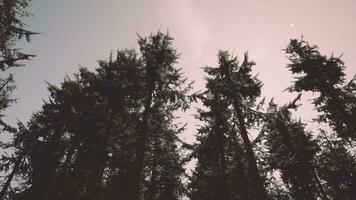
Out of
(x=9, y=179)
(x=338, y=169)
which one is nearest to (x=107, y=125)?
(x=9, y=179)

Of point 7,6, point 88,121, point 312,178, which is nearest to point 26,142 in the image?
point 88,121


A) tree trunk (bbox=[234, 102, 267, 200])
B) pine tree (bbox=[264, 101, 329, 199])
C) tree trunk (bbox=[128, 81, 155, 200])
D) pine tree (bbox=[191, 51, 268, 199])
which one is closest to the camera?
tree trunk (bbox=[128, 81, 155, 200])

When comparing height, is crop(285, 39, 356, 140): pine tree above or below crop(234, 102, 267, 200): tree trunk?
above

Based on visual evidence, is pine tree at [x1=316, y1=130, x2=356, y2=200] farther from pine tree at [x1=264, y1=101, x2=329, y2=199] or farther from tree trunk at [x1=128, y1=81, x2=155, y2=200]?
tree trunk at [x1=128, y1=81, x2=155, y2=200]

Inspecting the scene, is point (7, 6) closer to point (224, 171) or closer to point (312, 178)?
point (224, 171)

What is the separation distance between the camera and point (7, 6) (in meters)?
13.7

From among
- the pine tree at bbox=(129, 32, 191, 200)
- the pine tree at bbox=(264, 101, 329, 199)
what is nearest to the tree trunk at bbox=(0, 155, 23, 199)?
the pine tree at bbox=(129, 32, 191, 200)

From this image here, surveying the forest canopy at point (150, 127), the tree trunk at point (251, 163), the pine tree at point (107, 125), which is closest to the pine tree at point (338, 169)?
the forest canopy at point (150, 127)

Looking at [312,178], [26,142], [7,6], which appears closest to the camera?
[7,6]

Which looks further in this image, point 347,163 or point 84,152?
point 347,163

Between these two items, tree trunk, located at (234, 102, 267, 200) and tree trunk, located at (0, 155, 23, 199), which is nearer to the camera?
tree trunk, located at (234, 102, 267, 200)

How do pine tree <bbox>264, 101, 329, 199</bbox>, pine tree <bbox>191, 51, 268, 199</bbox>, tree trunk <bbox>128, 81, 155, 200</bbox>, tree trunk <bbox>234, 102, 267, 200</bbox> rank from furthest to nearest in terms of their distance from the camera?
pine tree <bbox>264, 101, 329, 199</bbox>, pine tree <bbox>191, 51, 268, 199</bbox>, tree trunk <bbox>234, 102, 267, 200</bbox>, tree trunk <bbox>128, 81, 155, 200</bbox>

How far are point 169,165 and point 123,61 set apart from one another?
9.58 metres

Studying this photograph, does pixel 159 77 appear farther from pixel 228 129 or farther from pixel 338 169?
pixel 338 169
